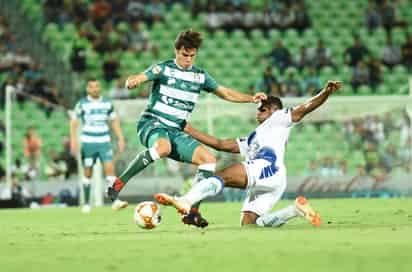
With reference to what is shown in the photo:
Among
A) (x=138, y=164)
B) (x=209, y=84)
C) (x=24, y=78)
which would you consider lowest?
(x=138, y=164)

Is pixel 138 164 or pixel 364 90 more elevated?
pixel 364 90

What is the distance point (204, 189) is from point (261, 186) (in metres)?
0.80

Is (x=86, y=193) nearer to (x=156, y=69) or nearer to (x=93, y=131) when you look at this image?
(x=93, y=131)

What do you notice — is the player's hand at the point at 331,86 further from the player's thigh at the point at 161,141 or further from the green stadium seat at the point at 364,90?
the green stadium seat at the point at 364,90

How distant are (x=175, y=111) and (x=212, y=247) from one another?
327 centimetres

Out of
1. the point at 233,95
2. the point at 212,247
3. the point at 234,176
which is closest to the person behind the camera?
the point at 212,247

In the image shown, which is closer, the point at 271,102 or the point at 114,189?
the point at 271,102

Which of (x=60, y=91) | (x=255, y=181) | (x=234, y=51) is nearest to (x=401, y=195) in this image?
(x=234, y=51)

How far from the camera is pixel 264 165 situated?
10.1 meters

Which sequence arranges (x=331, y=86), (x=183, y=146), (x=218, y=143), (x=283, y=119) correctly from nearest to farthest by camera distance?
1. (x=331, y=86)
2. (x=283, y=119)
3. (x=218, y=143)
4. (x=183, y=146)

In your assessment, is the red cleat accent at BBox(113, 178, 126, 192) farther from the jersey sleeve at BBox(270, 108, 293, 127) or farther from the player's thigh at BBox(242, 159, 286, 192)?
the jersey sleeve at BBox(270, 108, 293, 127)

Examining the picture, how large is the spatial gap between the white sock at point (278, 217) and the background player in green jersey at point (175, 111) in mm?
802

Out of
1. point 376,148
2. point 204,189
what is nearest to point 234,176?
point 204,189

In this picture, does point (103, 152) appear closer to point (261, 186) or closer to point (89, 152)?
point (89, 152)
